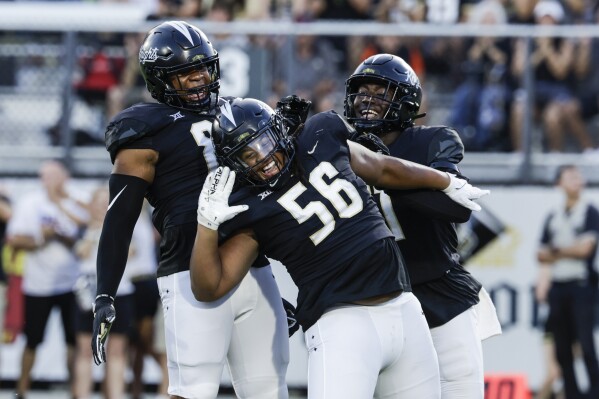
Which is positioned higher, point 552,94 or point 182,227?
point 182,227

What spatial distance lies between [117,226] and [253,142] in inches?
32.4

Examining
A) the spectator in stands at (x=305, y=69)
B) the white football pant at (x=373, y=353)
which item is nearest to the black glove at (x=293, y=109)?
the white football pant at (x=373, y=353)

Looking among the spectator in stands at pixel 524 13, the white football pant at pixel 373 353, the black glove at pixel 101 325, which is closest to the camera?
the white football pant at pixel 373 353

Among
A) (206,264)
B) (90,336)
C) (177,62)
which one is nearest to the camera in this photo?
(206,264)

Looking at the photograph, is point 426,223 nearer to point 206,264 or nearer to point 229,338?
point 229,338

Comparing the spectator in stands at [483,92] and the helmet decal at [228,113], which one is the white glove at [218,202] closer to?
the helmet decal at [228,113]

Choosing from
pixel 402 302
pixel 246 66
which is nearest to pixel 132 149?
pixel 402 302

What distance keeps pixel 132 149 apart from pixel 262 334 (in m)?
0.93

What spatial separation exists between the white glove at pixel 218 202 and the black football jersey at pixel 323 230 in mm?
85

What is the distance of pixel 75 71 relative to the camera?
931cm

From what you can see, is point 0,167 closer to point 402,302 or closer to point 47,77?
point 47,77

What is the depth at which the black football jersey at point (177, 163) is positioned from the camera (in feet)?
15.2

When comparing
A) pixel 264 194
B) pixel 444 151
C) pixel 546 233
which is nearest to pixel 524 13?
pixel 546 233

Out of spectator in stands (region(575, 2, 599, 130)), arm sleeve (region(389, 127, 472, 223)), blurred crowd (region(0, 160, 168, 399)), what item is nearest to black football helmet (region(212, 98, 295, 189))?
arm sleeve (region(389, 127, 472, 223))
